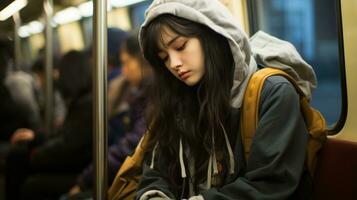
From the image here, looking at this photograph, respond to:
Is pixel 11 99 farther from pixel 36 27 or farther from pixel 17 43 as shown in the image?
pixel 36 27

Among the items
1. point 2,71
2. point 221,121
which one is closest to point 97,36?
point 221,121

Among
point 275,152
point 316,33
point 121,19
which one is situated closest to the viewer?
point 275,152

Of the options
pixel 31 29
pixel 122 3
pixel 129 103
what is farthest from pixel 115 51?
pixel 31 29

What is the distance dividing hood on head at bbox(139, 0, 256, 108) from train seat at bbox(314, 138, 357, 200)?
0.39 metres

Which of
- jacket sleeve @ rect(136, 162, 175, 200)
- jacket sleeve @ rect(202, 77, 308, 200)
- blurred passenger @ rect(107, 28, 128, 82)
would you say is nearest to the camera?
jacket sleeve @ rect(202, 77, 308, 200)

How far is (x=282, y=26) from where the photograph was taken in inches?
76.3

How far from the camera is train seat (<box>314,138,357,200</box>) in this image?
1.34 m

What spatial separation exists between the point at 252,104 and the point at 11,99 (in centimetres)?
197

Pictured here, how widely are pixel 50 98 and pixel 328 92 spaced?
201 cm

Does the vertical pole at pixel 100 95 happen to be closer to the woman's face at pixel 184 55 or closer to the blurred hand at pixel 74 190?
the woman's face at pixel 184 55

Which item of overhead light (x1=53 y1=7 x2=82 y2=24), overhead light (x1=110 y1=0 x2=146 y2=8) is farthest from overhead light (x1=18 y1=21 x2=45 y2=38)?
overhead light (x1=110 y1=0 x2=146 y2=8)

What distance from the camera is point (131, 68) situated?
223 centimetres

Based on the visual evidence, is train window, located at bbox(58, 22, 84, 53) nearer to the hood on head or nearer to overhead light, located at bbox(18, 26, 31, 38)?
overhead light, located at bbox(18, 26, 31, 38)

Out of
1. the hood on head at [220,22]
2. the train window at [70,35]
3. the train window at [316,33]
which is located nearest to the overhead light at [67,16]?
the train window at [70,35]
